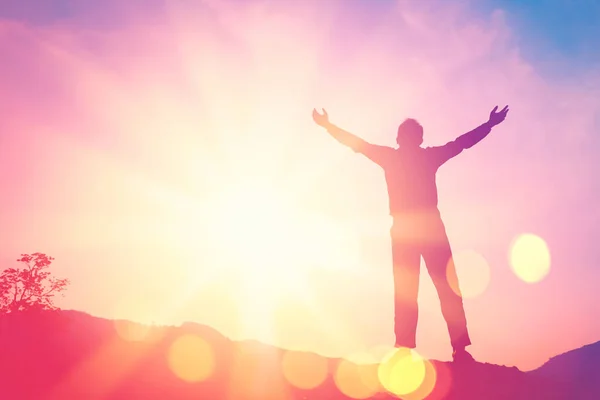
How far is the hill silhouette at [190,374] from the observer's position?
8.52 m

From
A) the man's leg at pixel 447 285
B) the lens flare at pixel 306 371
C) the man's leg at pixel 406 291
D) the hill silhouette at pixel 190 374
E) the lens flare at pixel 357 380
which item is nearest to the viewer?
the man's leg at pixel 447 285

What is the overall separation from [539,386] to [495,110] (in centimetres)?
585

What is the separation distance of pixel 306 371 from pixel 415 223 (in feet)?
A: 32.4

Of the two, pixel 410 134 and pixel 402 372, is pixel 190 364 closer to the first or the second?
pixel 402 372

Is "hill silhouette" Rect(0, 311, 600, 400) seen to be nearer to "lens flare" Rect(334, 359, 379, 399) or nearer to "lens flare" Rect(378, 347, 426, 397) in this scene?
"lens flare" Rect(334, 359, 379, 399)

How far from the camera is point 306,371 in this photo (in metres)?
16.2

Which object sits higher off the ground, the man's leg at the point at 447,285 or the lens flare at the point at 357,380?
the man's leg at the point at 447,285

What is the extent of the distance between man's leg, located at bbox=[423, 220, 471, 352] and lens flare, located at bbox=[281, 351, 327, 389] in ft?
12.5

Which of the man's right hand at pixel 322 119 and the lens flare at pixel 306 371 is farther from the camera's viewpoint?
the lens flare at pixel 306 371

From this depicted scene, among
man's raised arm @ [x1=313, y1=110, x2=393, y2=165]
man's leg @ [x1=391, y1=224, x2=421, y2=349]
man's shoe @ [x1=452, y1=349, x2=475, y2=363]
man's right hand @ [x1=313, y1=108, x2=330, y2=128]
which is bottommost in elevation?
man's shoe @ [x1=452, y1=349, x2=475, y2=363]

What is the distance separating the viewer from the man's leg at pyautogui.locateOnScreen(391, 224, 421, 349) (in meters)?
8.34

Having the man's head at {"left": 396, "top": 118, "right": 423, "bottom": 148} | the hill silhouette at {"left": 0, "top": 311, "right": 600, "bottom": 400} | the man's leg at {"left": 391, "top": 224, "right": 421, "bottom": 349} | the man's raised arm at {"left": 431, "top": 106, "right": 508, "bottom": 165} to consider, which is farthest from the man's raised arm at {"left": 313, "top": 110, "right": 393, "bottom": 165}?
the hill silhouette at {"left": 0, "top": 311, "right": 600, "bottom": 400}

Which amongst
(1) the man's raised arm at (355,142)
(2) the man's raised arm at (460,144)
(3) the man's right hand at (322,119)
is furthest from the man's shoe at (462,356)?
(3) the man's right hand at (322,119)

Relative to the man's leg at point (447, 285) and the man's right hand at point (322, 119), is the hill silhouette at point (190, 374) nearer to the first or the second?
the man's leg at point (447, 285)
